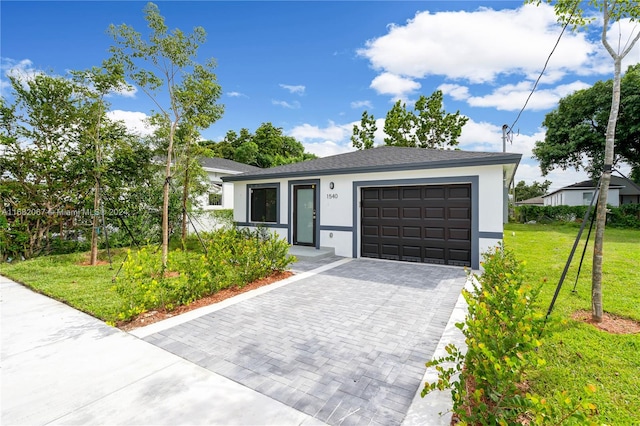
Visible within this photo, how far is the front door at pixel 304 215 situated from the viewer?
931 cm

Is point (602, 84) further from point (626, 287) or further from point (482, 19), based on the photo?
point (626, 287)

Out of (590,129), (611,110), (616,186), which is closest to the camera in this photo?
(611,110)

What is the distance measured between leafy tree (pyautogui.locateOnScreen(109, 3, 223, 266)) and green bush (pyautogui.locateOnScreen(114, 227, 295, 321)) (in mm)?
1337

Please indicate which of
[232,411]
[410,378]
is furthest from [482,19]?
[232,411]

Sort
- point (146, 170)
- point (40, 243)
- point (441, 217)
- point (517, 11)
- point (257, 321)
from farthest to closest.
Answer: point (146, 170)
point (40, 243)
point (441, 217)
point (517, 11)
point (257, 321)

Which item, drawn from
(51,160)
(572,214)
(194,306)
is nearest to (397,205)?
(194,306)

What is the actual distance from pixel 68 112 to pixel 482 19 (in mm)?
10321

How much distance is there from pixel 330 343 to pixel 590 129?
26048 mm

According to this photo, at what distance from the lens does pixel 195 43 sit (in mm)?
6039

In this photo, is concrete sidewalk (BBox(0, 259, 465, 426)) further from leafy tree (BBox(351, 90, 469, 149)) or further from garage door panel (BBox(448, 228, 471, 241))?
leafy tree (BBox(351, 90, 469, 149))

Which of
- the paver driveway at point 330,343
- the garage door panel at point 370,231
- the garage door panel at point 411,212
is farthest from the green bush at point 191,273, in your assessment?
the garage door panel at point 411,212

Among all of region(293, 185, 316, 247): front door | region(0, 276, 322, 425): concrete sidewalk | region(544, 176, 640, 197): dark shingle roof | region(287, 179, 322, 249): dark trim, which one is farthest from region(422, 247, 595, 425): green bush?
region(544, 176, 640, 197): dark shingle roof

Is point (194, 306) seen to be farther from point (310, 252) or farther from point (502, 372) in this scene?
point (310, 252)

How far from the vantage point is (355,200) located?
8.38m
